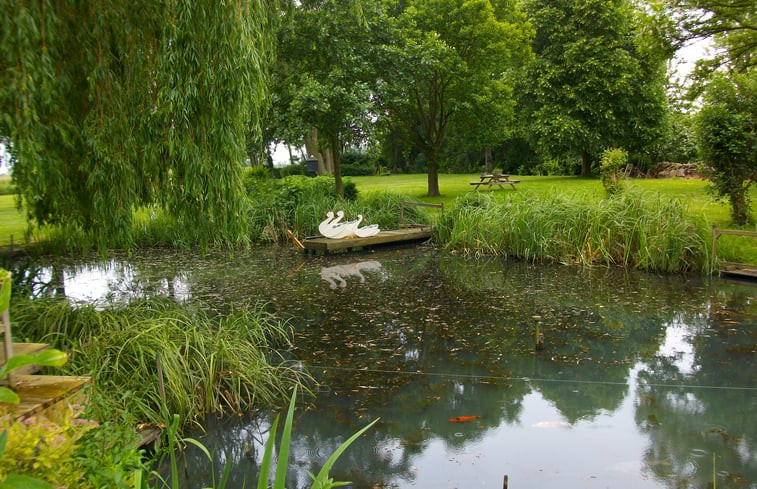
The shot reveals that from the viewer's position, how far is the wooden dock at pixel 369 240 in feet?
42.6

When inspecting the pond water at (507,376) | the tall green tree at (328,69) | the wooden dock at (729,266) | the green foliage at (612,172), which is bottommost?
the pond water at (507,376)

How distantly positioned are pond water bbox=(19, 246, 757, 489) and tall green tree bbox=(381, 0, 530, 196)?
8008 millimetres

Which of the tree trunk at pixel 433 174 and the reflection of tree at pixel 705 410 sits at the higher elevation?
the tree trunk at pixel 433 174

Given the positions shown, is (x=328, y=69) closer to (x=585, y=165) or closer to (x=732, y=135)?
(x=732, y=135)

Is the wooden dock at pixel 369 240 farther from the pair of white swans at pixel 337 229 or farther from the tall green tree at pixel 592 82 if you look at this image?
the tall green tree at pixel 592 82

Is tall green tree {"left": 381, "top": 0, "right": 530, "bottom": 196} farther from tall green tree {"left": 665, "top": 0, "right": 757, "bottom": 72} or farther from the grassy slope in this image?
tall green tree {"left": 665, "top": 0, "right": 757, "bottom": 72}

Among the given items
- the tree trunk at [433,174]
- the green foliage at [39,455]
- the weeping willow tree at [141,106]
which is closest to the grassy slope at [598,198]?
the tree trunk at [433,174]

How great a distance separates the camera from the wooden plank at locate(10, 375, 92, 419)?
8.94 feet

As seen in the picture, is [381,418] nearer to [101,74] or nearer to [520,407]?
[520,407]

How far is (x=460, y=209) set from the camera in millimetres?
13844

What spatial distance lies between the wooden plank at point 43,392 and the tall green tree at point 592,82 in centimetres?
2007

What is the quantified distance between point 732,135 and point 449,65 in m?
8.85

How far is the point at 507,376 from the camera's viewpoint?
5.79 m

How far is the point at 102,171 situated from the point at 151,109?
2.21 feet
